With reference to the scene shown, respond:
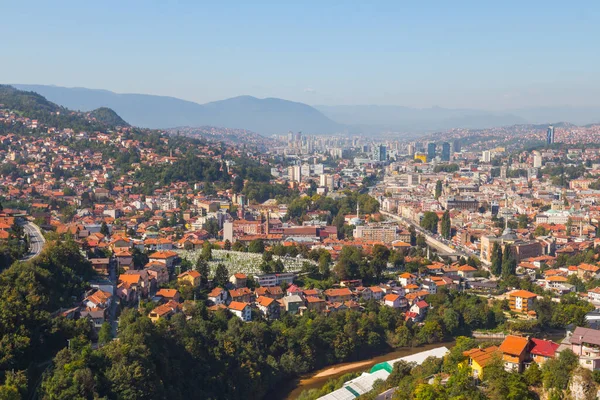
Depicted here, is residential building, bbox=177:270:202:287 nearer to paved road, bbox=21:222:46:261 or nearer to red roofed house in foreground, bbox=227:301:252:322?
red roofed house in foreground, bbox=227:301:252:322

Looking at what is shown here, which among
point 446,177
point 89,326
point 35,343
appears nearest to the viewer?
point 35,343

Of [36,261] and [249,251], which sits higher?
[36,261]

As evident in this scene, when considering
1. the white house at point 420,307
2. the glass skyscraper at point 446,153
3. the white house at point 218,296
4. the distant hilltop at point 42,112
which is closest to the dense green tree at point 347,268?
the white house at point 420,307

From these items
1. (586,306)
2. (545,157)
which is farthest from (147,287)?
(545,157)

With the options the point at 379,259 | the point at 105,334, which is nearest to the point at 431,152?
the point at 379,259

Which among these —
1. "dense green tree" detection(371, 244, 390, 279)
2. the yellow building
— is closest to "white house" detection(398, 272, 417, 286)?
"dense green tree" detection(371, 244, 390, 279)

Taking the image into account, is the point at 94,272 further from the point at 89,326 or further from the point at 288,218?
the point at 288,218

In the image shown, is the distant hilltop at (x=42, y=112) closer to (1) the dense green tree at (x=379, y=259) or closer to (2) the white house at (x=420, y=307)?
(1) the dense green tree at (x=379, y=259)
